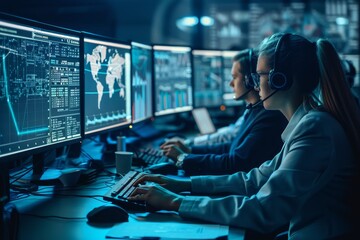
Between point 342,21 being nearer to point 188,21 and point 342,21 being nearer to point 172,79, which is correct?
point 188,21

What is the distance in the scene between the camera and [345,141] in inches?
46.4

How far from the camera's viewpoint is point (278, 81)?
1.27 metres

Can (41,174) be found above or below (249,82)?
below

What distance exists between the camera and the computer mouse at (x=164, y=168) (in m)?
1.78

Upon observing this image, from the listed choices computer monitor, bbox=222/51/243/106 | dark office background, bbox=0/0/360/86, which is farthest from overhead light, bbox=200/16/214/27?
computer monitor, bbox=222/51/243/106

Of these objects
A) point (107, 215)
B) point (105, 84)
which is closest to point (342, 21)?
point (105, 84)

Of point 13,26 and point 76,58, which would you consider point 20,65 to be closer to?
point 13,26

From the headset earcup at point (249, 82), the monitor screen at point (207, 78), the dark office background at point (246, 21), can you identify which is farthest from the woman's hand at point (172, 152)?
the dark office background at point (246, 21)

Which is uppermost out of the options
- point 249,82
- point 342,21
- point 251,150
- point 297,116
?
point 342,21

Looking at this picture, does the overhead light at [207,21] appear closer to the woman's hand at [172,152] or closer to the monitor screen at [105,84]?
the monitor screen at [105,84]

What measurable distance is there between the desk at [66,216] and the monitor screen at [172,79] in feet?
4.18

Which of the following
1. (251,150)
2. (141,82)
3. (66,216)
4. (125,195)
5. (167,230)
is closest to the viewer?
(167,230)

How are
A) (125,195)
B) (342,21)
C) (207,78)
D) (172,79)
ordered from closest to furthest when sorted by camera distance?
(125,195) → (172,79) → (207,78) → (342,21)

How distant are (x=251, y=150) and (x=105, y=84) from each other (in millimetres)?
685
